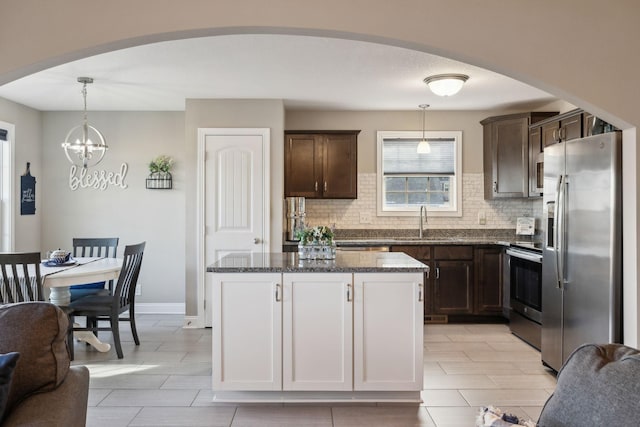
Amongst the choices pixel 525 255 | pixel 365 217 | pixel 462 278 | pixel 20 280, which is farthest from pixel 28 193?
pixel 525 255

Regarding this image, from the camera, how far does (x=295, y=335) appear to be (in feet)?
10.6

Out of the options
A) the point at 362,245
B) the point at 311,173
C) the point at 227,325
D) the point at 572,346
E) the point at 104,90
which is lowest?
the point at 572,346

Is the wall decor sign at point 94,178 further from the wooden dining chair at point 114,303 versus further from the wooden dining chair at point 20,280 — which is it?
the wooden dining chair at point 20,280

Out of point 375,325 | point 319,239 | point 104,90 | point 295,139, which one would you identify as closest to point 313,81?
point 295,139

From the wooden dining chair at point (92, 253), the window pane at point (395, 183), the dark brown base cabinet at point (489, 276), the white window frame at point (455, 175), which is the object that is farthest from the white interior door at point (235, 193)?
the dark brown base cabinet at point (489, 276)

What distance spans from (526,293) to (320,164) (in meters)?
2.59

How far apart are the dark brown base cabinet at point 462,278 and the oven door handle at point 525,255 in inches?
12.9

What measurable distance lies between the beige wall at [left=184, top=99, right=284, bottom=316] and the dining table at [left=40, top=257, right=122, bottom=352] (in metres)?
0.97

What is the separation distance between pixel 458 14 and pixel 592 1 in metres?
0.71

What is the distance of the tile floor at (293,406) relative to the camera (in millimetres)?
3059

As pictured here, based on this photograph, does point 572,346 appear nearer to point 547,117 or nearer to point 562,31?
point 562,31

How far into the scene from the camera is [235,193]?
5453 millimetres

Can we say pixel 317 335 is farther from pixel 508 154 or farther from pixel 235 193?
pixel 508 154

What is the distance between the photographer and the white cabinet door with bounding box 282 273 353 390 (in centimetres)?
322
